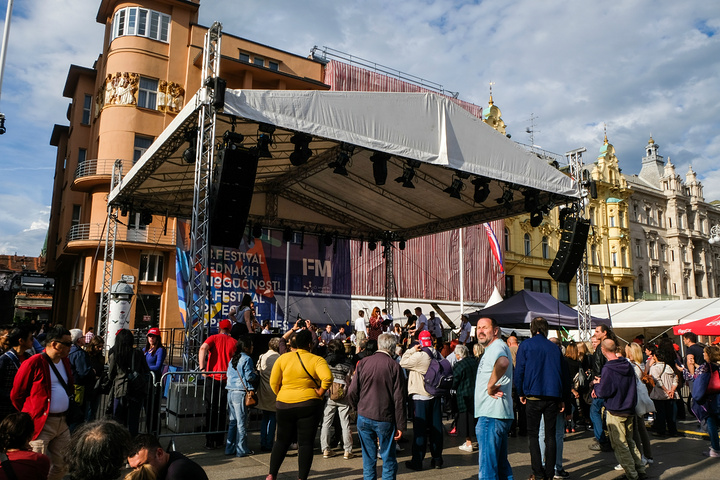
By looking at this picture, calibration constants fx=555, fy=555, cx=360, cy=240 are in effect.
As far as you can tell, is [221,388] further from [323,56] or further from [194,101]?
[323,56]

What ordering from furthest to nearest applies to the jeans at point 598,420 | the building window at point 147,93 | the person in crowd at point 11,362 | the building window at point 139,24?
the building window at point 139,24 → the building window at point 147,93 → the jeans at point 598,420 → the person in crowd at point 11,362

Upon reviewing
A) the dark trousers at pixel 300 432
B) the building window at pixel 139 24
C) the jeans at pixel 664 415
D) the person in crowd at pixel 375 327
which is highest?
the building window at pixel 139 24

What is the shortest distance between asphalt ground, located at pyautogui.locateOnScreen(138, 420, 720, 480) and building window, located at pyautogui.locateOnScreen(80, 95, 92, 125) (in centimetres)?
2572

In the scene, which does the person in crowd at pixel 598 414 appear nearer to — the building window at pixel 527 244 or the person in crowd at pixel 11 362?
the person in crowd at pixel 11 362

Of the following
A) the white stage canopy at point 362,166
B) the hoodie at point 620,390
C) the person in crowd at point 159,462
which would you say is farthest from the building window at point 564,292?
the person in crowd at point 159,462

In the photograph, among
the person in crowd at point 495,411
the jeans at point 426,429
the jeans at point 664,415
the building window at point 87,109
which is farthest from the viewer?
the building window at point 87,109

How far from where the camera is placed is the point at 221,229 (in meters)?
9.81

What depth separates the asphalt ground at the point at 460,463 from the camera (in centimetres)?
661

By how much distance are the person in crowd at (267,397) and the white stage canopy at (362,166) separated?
3.41 m

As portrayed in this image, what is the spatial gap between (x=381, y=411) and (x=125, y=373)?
11.5 ft

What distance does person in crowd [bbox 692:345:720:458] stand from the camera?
7812 millimetres

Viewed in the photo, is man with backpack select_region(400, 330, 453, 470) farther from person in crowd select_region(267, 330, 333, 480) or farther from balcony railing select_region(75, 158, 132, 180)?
balcony railing select_region(75, 158, 132, 180)

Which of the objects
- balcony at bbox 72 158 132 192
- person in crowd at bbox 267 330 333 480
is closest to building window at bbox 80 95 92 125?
balcony at bbox 72 158 132 192

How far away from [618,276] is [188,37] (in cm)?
3723
